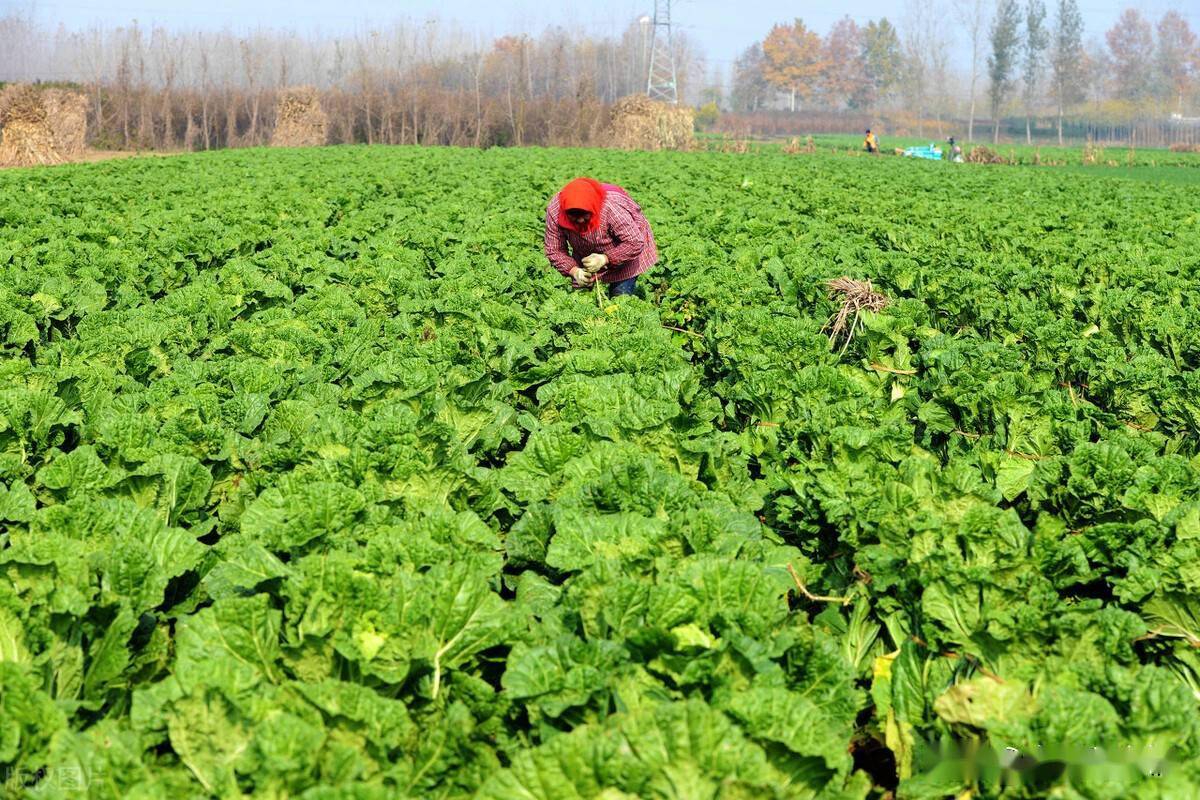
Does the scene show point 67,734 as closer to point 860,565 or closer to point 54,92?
point 860,565

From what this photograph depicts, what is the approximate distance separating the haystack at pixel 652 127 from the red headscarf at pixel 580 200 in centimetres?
4495

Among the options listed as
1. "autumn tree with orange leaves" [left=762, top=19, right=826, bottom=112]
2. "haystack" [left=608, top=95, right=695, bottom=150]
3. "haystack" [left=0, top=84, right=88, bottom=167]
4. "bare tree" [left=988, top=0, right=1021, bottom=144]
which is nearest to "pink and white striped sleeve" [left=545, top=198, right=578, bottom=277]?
"haystack" [left=0, top=84, right=88, bottom=167]

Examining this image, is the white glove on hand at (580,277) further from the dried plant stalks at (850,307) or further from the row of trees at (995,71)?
the row of trees at (995,71)

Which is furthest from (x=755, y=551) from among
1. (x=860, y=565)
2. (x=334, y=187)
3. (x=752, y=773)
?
(x=334, y=187)

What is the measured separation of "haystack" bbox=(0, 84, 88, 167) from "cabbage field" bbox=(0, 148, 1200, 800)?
33.6 m

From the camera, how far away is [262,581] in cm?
308

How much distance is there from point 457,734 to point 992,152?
49335 mm

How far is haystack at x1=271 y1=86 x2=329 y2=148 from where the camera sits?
168 feet

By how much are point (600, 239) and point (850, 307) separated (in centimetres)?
221

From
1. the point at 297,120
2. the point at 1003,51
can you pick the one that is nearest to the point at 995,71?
the point at 1003,51

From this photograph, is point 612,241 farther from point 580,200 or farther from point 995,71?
point 995,71

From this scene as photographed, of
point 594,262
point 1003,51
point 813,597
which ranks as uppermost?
point 1003,51

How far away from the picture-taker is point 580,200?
25.8 ft

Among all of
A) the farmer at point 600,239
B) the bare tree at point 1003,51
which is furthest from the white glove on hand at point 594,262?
the bare tree at point 1003,51
